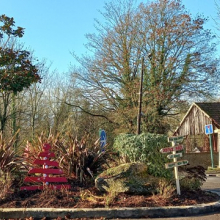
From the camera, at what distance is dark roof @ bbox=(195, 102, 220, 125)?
21922 millimetres

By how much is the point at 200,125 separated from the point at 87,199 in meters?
18.4

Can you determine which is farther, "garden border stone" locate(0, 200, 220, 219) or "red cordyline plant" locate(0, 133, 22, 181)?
"red cordyline plant" locate(0, 133, 22, 181)

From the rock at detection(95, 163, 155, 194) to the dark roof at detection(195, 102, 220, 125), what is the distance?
15752 millimetres

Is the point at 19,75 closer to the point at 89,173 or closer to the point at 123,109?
the point at 89,173

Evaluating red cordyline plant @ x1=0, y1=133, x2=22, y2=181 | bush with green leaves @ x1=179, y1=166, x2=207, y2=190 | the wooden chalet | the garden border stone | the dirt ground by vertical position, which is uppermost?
the wooden chalet

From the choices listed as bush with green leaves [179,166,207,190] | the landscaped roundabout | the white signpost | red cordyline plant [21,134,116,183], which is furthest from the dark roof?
the white signpost

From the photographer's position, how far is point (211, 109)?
74.1 feet

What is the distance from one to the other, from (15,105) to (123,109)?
30.2ft

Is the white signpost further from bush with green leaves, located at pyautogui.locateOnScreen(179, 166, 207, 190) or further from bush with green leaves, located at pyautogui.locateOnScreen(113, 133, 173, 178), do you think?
bush with green leaves, located at pyautogui.locateOnScreen(179, 166, 207, 190)

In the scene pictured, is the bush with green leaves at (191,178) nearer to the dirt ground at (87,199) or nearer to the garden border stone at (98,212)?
the dirt ground at (87,199)

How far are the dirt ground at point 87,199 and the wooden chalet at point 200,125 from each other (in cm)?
1531

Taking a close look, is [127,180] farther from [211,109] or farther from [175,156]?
[211,109]

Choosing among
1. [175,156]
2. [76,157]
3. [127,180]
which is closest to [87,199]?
[127,180]

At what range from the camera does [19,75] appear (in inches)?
359
